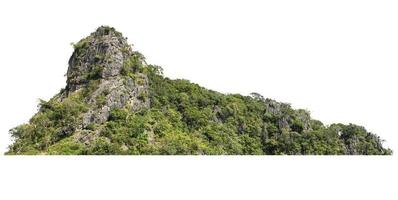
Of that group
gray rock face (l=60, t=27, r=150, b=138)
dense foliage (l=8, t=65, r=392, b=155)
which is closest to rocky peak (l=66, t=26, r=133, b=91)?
gray rock face (l=60, t=27, r=150, b=138)

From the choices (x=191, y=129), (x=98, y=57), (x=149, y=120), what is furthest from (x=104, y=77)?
(x=191, y=129)

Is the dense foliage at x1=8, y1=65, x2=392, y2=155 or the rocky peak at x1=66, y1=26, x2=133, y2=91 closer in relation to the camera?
the dense foliage at x1=8, y1=65, x2=392, y2=155

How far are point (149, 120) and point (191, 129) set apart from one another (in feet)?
17.6

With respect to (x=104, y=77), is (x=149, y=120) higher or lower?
lower

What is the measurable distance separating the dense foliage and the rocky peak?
58.5 inches

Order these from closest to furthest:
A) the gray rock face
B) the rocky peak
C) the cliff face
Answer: the cliff face
the gray rock face
the rocky peak

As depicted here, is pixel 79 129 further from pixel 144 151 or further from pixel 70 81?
pixel 70 81

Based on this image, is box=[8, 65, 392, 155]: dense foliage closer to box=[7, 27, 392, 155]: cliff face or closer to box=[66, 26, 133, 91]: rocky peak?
box=[7, 27, 392, 155]: cliff face

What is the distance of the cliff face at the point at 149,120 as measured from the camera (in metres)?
33.9

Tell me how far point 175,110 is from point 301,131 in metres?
13.9

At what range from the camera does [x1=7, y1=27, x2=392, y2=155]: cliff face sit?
33875 mm

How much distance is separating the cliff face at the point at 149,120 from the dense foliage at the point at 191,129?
66 millimetres

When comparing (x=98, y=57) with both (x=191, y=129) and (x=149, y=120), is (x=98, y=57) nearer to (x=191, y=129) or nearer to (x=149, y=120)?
(x=149, y=120)

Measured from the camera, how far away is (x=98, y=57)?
38.9 metres
